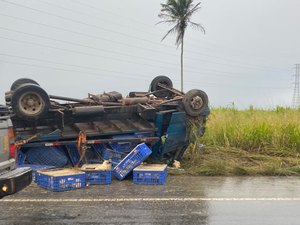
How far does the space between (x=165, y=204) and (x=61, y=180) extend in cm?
→ 212

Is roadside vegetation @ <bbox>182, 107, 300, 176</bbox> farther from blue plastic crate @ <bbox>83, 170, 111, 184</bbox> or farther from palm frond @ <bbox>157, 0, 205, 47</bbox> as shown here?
palm frond @ <bbox>157, 0, 205, 47</bbox>

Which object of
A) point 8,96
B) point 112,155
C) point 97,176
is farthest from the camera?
point 112,155

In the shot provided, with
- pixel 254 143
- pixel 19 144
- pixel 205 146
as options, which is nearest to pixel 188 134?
pixel 205 146

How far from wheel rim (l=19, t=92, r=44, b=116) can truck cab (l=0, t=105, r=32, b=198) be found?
3.78 m

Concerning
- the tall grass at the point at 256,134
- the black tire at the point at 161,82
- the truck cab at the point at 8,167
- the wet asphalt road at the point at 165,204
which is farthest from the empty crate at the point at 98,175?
the tall grass at the point at 256,134

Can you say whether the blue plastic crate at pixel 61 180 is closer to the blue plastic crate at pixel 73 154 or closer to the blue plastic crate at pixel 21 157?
the blue plastic crate at pixel 21 157

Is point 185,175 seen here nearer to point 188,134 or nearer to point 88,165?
point 188,134

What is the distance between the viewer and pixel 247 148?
40.1 ft

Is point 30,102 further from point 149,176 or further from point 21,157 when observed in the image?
point 149,176

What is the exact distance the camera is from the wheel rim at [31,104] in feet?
29.8

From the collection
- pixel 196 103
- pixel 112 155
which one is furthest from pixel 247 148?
pixel 112 155

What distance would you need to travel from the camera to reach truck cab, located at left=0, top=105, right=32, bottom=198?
4.91 metres

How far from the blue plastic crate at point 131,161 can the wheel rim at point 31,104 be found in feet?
6.60

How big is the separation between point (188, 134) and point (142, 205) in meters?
3.93
